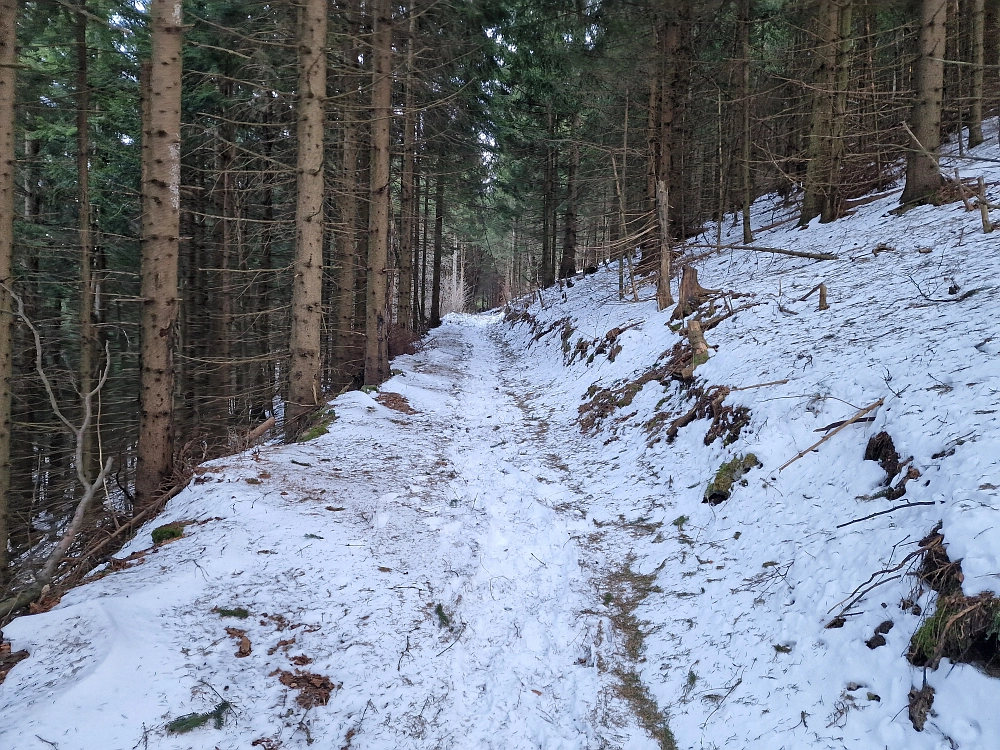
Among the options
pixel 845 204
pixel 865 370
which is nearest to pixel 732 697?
pixel 865 370

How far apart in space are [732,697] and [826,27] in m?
13.4

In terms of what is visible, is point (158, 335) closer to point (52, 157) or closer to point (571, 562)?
point (571, 562)

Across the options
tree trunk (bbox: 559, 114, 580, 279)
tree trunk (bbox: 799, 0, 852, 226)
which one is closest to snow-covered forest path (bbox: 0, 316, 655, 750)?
tree trunk (bbox: 799, 0, 852, 226)

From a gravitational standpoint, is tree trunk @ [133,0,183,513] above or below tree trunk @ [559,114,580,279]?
below

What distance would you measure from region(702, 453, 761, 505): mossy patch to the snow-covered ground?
11 centimetres

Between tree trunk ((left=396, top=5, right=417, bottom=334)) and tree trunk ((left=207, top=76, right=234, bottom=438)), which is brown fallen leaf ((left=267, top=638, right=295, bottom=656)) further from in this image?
tree trunk ((left=207, top=76, right=234, bottom=438))

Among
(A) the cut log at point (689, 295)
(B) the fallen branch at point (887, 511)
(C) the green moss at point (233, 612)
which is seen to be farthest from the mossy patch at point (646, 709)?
(A) the cut log at point (689, 295)

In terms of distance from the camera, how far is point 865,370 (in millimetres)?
5242

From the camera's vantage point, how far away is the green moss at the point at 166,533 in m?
4.78

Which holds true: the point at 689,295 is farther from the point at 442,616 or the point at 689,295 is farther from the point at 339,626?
the point at 339,626

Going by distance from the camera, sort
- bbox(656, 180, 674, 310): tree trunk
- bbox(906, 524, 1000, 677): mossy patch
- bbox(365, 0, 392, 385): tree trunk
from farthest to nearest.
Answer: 1. bbox(656, 180, 674, 310): tree trunk
2. bbox(365, 0, 392, 385): tree trunk
3. bbox(906, 524, 1000, 677): mossy patch

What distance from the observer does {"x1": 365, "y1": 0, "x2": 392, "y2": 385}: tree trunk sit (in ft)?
34.2

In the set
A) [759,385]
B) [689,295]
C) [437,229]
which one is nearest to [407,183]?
[437,229]

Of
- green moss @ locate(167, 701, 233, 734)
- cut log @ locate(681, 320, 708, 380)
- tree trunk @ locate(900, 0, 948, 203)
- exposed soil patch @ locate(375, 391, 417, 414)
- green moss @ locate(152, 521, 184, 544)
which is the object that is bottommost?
green moss @ locate(167, 701, 233, 734)
